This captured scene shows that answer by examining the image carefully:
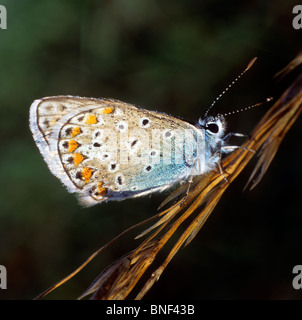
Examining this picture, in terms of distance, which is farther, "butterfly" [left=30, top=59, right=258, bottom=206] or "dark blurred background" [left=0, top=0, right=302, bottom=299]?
"dark blurred background" [left=0, top=0, right=302, bottom=299]

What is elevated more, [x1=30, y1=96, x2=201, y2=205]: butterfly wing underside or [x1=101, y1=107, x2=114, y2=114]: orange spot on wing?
[x1=101, y1=107, x2=114, y2=114]: orange spot on wing

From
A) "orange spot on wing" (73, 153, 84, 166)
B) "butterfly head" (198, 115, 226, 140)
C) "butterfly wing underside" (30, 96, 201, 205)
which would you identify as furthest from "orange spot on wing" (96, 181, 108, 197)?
"butterfly head" (198, 115, 226, 140)

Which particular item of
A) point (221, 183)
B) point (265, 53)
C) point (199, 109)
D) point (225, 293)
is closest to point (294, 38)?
point (265, 53)

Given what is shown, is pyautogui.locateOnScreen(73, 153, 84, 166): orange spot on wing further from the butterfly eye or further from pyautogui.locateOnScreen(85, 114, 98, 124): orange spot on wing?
the butterfly eye

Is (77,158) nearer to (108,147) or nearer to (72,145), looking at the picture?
(72,145)

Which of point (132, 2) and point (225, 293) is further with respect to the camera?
point (132, 2)

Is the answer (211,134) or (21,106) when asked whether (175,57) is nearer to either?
(211,134)
